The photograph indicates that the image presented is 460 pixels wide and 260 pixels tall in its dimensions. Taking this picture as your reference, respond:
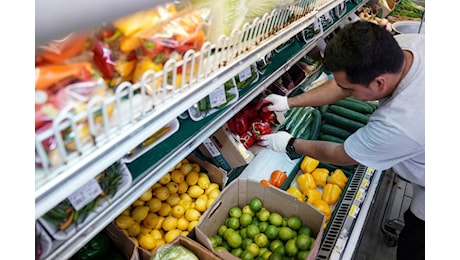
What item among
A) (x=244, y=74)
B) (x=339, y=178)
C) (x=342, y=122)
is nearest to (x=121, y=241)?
(x=244, y=74)

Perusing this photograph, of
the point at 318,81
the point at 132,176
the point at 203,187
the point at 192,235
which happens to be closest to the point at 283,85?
the point at 318,81

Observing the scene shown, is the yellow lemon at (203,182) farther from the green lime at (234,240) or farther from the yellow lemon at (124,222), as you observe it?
the yellow lemon at (124,222)

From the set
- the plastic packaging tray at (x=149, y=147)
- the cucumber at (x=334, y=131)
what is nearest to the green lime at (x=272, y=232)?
the plastic packaging tray at (x=149, y=147)

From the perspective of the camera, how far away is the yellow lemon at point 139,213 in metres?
1.79

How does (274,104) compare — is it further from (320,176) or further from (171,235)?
(171,235)

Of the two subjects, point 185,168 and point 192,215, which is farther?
point 185,168

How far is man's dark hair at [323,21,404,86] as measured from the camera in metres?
1.47

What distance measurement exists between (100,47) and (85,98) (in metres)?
0.21

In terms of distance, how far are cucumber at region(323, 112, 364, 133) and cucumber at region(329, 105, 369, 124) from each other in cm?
3

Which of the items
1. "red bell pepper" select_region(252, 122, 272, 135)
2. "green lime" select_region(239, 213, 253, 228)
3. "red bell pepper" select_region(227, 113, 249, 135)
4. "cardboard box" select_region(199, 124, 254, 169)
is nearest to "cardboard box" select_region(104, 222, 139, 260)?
"green lime" select_region(239, 213, 253, 228)

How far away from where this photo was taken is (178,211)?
1.91m

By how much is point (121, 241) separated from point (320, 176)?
1.42 meters

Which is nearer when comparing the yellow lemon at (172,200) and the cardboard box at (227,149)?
the yellow lemon at (172,200)

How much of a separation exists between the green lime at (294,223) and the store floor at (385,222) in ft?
3.29
